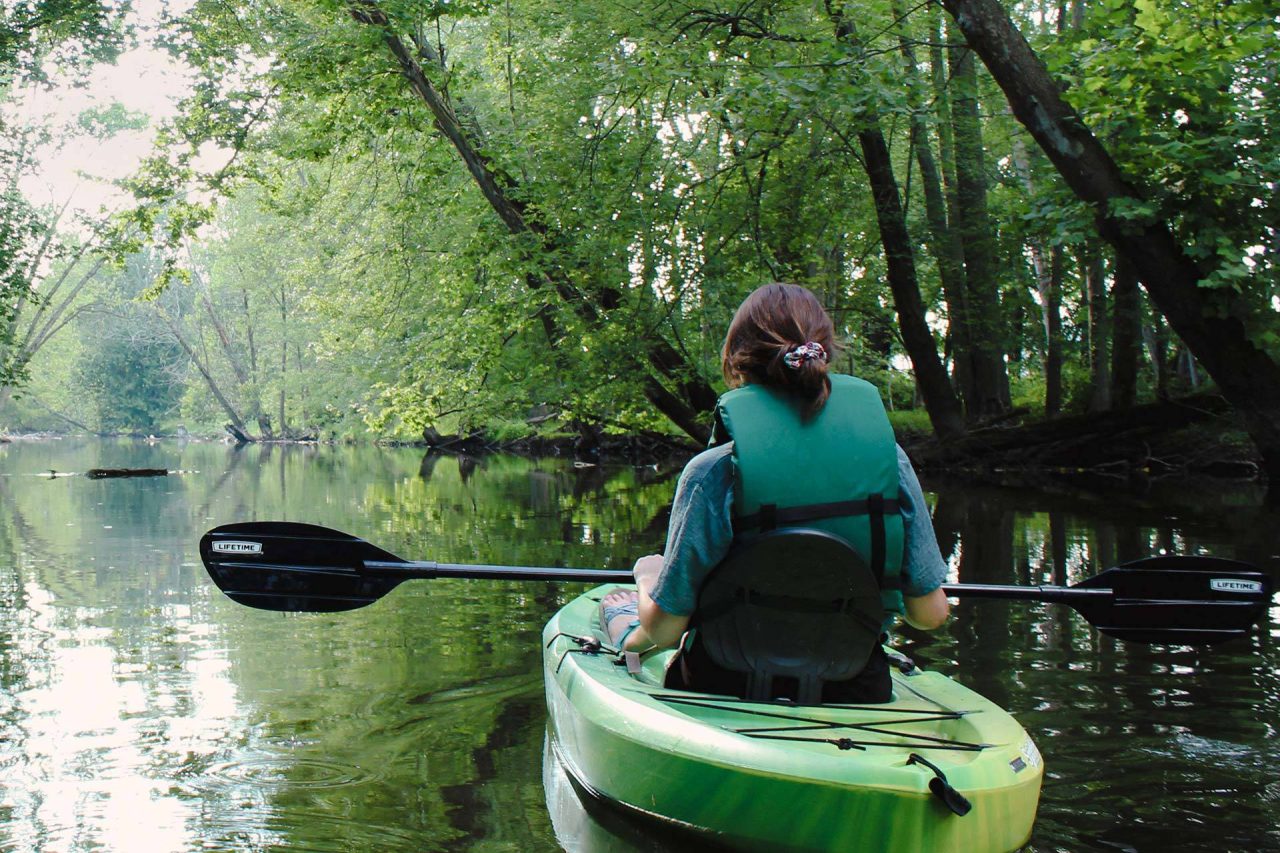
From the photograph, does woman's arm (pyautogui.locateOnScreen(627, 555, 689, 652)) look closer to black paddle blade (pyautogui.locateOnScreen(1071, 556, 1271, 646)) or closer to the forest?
black paddle blade (pyautogui.locateOnScreen(1071, 556, 1271, 646))

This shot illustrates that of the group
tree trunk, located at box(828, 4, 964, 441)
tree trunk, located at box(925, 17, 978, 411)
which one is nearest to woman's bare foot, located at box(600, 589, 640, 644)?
tree trunk, located at box(828, 4, 964, 441)

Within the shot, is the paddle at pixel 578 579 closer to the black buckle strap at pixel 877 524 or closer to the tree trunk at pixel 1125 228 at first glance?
the black buckle strap at pixel 877 524

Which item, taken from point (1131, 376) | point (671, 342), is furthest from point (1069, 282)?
point (671, 342)

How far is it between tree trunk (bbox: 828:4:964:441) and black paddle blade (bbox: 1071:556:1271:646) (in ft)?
31.3

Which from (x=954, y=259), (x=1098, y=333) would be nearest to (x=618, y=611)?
(x=954, y=259)

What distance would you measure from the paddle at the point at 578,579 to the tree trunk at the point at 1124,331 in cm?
1116

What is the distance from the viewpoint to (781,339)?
2881mm

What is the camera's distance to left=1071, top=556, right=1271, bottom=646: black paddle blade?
396 centimetres

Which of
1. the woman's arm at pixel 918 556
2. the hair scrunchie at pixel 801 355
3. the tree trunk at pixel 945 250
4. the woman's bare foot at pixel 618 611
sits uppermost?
the tree trunk at pixel 945 250

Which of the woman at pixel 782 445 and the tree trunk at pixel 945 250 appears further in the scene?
the tree trunk at pixel 945 250

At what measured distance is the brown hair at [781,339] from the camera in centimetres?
284

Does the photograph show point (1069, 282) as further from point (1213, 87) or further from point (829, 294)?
point (1213, 87)

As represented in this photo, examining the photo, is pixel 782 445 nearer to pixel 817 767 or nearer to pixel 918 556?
pixel 918 556

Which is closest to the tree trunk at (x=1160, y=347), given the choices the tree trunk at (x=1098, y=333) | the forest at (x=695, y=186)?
the forest at (x=695, y=186)
